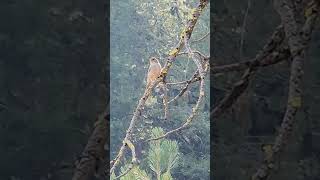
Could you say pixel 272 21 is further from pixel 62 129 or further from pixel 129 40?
pixel 62 129

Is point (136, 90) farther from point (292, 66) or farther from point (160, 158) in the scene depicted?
point (292, 66)

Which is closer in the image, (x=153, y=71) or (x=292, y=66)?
(x=292, y=66)

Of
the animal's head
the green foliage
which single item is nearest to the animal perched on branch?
the animal's head

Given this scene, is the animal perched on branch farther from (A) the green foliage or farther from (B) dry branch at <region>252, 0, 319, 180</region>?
(B) dry branch at <region>252, 0, 319, 180</region>

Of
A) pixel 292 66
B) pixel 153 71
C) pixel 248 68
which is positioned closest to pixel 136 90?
pixel 153 71

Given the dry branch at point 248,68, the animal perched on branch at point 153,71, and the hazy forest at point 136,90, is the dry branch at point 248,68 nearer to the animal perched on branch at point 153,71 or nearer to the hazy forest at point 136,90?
the hazy forest at point 136,90

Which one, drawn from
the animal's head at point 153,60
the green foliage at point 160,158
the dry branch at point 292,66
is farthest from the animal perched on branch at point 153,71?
the dry branch at point 292,66

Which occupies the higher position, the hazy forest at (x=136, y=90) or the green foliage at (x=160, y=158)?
the hazy forest at (x=136, y=90)

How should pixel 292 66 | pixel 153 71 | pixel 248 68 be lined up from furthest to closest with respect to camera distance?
pixel 153 71
pixel 248 68
pixel 292 66

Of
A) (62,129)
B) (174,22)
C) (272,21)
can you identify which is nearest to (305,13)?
(272,21)
